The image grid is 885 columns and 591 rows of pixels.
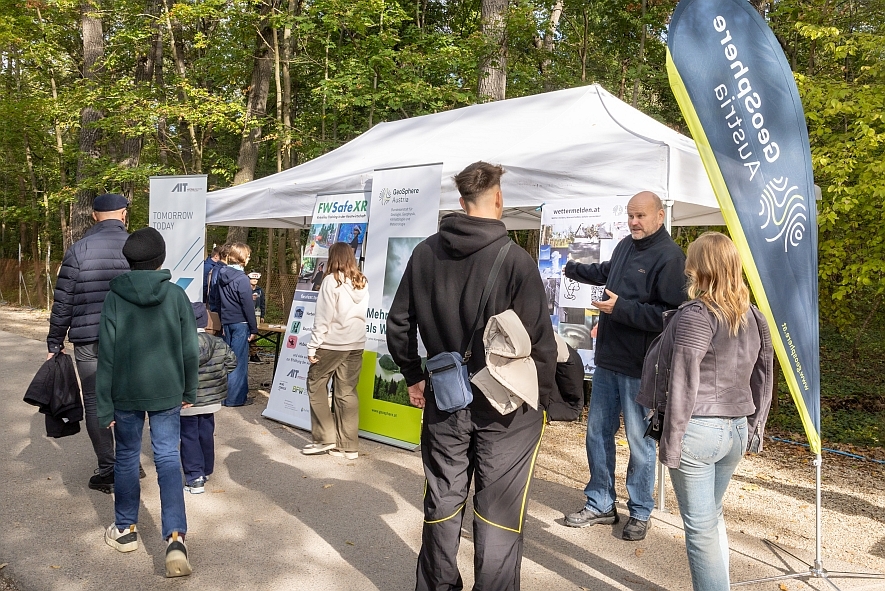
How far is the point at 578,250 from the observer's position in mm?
5430

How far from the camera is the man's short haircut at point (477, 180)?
9.78ft

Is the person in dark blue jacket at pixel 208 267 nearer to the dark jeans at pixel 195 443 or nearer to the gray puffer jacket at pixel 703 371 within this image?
the dark jeans at pixel 195 443

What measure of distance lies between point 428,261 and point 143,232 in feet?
5.77

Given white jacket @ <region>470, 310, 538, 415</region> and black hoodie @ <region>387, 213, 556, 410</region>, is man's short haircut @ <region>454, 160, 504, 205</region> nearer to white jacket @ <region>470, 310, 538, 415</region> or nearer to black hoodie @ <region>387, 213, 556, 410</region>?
black hoodie @ <region>387, 213, 556, 410</region>

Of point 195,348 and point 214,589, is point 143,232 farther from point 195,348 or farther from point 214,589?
point 214,589

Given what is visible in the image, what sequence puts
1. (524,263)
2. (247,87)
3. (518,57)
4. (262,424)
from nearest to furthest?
1. (524,263)
2. (262,424)
3. (518,57)
4. (247,87)

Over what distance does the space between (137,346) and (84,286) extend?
53.9 inches

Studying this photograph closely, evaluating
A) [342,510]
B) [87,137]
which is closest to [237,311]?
[342,510]

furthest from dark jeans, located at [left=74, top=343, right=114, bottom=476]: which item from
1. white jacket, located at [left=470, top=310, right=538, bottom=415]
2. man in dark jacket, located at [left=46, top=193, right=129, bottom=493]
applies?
white jacket, located at [left=470, top=310, right=538, bottom=415]

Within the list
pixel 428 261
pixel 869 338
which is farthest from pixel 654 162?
pixel 869 338

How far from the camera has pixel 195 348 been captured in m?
3.95

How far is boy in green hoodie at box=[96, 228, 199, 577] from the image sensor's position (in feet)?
12.4

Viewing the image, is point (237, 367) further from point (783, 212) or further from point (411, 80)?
point (411, 80)

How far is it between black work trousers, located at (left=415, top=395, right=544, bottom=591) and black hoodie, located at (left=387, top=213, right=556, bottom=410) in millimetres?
122
